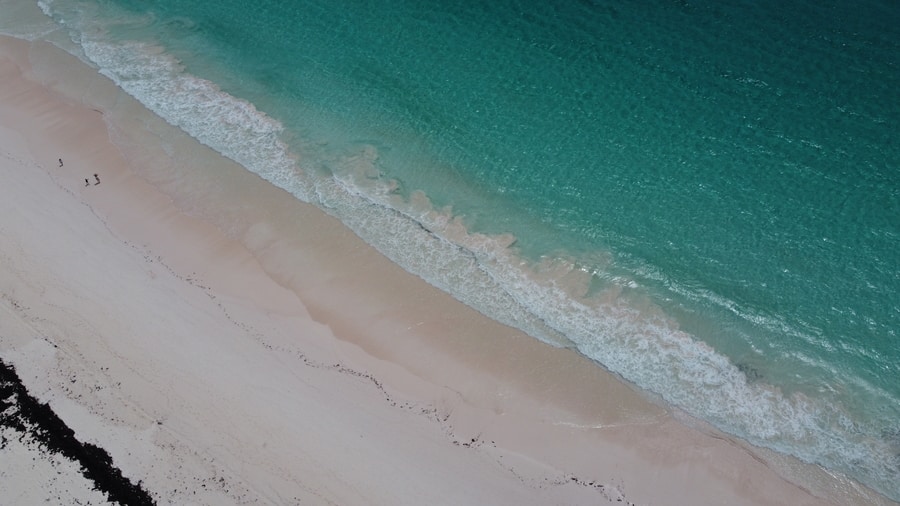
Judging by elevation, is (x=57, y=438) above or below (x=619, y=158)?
below

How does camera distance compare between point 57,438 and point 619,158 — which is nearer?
point 57,438

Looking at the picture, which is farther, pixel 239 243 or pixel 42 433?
pixel 239 243

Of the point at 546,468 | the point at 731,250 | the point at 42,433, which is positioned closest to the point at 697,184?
the point at 731,250

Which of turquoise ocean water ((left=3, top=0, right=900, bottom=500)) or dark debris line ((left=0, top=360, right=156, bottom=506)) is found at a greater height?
turquoise ocean water ((left=3, top=0, right=900, bottom=500))

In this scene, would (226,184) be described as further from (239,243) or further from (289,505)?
(289,505)

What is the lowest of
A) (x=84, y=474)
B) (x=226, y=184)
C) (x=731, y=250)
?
(x=84, y=474)
